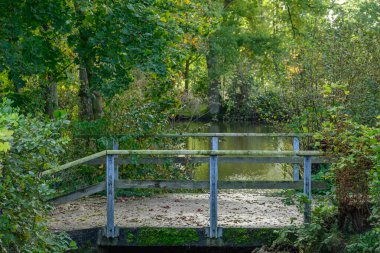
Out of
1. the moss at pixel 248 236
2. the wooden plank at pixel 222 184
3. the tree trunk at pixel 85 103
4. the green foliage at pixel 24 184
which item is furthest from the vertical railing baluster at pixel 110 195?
the tree trunk at pixel 85 103

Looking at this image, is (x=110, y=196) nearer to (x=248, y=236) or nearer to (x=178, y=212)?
(x=178, y=212)

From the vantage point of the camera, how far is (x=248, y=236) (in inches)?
305

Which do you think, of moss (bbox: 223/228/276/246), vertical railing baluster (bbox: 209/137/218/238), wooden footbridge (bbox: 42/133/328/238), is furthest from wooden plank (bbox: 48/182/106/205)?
moss (bbox: 223/228/276/246)

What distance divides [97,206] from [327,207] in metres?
3.73

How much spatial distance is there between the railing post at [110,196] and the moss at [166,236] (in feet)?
1.06

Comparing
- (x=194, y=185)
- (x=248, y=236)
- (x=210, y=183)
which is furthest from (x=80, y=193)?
(x=248, y=236)

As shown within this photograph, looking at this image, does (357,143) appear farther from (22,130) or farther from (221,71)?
(221,71)

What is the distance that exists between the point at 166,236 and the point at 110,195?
0.86 metres

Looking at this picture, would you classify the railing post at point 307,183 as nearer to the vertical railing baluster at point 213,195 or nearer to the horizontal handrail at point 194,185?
the horizontal handrail at point 194,185

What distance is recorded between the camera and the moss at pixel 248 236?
770cm

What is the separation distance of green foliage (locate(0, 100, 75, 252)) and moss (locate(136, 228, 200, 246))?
225cm

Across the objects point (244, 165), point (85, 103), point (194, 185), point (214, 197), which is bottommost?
point (214, 197)

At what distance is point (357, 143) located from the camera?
6.69m

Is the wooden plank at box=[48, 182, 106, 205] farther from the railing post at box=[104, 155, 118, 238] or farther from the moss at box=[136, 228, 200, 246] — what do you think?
the moss at box=[136, 228, 200, 246]
